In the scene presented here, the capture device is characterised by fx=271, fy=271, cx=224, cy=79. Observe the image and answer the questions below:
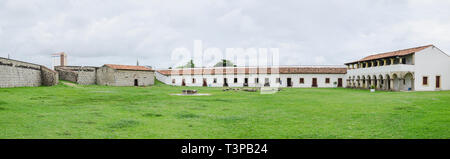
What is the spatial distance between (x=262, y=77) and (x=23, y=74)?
111 ft

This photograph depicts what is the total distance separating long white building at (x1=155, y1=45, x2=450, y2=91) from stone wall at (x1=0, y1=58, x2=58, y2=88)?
26.7 metres

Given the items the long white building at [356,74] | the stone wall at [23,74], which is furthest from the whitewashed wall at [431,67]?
the stone wall at [23,74]

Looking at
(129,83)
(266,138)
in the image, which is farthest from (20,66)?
(266,138)

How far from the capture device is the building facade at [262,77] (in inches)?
1774

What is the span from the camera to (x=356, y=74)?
39.1 metres

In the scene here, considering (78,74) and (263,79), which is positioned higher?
(78,74)

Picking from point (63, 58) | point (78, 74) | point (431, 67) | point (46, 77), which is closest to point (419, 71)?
point (431, 67)

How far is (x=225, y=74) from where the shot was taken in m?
51.2

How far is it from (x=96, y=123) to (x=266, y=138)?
5036 mm

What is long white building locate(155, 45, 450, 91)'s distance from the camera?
28719 mm

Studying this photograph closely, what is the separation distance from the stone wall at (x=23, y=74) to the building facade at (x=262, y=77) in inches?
1019

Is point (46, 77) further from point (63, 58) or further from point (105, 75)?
point (63, 58)

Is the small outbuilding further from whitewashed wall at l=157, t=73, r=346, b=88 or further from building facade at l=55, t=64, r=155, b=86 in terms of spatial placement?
whitewashed wall at l=157, t=73, r=346, b=88
